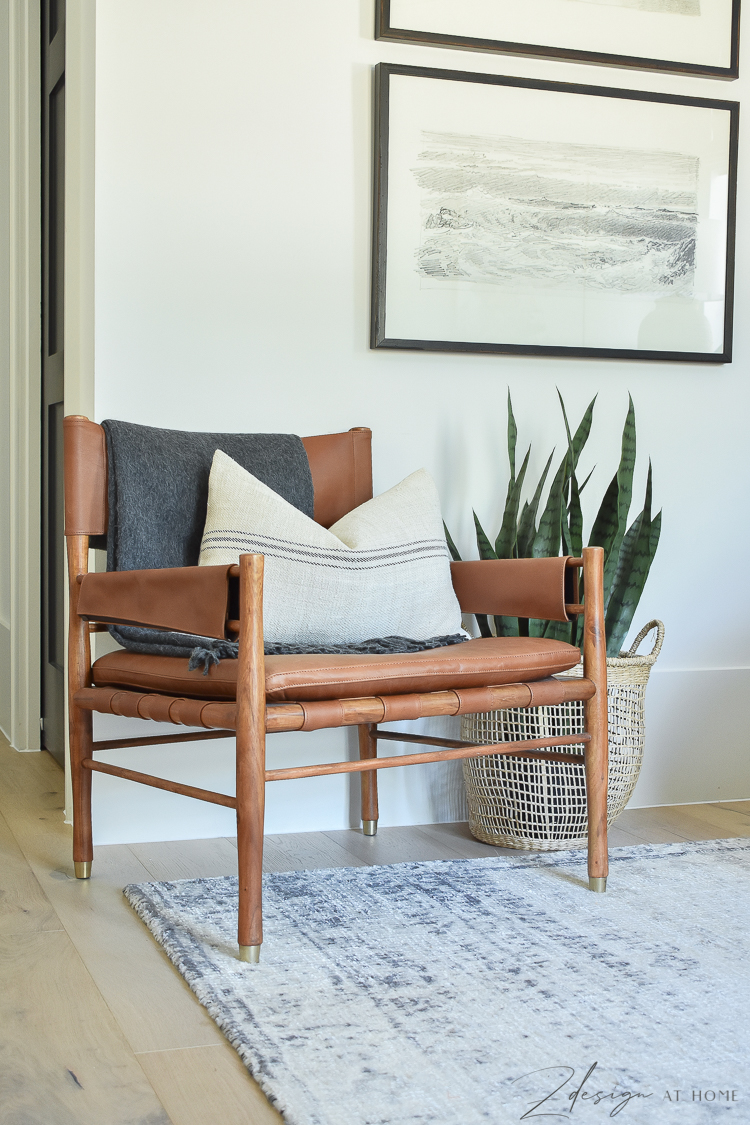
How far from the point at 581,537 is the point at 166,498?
80 cm

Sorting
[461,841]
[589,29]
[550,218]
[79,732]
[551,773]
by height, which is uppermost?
[589,29]

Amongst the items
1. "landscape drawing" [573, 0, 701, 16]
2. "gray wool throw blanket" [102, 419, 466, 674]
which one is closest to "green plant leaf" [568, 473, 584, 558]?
"gray wool throw blanket" [102, 419, 466, 674]

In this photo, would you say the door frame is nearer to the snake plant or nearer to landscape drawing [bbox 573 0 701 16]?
the snake plant

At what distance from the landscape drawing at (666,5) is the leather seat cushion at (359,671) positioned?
1553mm

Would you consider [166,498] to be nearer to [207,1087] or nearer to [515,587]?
[515,587]

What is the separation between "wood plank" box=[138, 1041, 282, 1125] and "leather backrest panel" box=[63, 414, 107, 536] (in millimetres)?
959

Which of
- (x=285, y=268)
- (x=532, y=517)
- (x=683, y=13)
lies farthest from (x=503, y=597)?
(x=683, y=13)

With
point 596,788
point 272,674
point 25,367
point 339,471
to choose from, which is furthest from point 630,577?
point 25,367

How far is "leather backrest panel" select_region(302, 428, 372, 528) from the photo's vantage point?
7.05ft

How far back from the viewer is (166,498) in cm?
192

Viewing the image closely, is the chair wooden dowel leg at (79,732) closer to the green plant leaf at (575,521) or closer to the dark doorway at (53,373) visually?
the dark doorway at (53,373)

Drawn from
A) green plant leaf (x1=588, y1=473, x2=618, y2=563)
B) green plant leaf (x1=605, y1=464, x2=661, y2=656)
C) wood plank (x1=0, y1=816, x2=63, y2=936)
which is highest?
green plant leaf (x1=588, y1=473, x2=618, y2=563)

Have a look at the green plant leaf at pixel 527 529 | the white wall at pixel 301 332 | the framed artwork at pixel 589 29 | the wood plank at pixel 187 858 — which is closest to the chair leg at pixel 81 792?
the wood plank at pixel 187 858

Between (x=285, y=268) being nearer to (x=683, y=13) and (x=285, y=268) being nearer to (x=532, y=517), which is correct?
(x=532, y=517)
